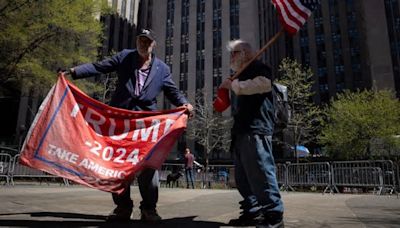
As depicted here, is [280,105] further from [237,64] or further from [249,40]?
[249,40]

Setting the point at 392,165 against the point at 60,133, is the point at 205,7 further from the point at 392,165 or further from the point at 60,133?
the point at 60,133

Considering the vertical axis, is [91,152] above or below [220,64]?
below

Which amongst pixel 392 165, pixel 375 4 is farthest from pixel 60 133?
pixel 375 4

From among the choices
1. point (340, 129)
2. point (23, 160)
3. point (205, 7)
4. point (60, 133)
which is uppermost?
point (205, 7)

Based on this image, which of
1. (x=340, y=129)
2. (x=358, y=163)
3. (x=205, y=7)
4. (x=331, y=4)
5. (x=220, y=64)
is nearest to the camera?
(x=358, y=163)

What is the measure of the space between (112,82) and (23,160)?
27935 millimetres

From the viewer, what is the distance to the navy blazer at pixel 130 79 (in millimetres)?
3852

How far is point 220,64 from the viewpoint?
64125 mm

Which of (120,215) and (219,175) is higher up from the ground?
(219,175)

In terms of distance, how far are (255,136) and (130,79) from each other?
156 cm

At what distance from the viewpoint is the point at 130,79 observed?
3.88 m

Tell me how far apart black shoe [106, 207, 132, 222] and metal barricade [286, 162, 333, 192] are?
11.0 m

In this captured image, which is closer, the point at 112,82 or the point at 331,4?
the point at 112,82

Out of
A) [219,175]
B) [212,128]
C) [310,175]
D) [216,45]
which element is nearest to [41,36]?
[219,175]
